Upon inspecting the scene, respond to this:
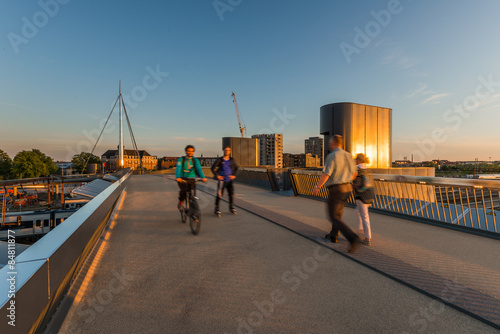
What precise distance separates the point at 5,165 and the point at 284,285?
3687 inches

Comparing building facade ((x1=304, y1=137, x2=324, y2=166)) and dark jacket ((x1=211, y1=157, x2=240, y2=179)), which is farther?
building facade ((x1=304, y1=137, x2=324, y2=166))

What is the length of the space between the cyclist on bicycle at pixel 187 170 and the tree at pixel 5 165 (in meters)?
85.5

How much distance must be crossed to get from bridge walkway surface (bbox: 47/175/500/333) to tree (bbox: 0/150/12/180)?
87089 millimetres

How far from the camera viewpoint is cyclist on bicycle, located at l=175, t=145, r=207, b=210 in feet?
17.1

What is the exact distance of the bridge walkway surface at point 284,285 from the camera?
6.71 ft

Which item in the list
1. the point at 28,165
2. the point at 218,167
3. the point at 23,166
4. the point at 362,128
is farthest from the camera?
the point at 28,165

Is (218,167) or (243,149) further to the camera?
(243,149)

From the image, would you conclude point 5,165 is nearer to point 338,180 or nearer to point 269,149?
point 338,180

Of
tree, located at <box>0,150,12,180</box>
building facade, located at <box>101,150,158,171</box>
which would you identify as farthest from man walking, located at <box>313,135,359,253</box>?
building facade, located at <box>101,150,158,171</box>

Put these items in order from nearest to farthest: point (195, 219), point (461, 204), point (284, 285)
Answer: point (284, 285) < point (195, 219) < point (461, 204)

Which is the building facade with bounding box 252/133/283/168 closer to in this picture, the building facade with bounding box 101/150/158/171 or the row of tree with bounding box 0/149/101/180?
the building facade with bounding box 101/150/158/171

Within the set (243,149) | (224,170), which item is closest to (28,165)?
(243,149)

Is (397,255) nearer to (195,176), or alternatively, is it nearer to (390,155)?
(195,176)

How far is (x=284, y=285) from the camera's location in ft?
8.77
